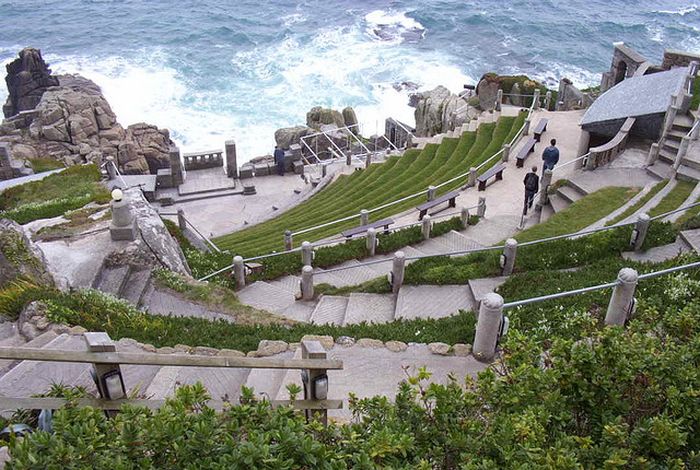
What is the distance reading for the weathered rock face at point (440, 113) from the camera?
3831cm

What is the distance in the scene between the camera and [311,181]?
105 ft

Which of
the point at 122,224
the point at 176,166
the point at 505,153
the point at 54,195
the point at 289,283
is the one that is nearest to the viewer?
the point at 122,224

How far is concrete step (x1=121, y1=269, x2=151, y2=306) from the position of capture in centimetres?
1309

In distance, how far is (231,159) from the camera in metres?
32.0

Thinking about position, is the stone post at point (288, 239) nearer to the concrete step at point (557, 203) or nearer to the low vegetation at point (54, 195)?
the low vegetation at point (54, 195)

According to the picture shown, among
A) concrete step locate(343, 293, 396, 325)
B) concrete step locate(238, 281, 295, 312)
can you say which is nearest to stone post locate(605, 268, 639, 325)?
concrete step locate(343, 293, 396, 325)

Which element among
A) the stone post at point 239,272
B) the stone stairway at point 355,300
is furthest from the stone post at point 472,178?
the stone post at point 239,272

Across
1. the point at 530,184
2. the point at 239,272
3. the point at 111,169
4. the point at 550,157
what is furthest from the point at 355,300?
the point at 111,169

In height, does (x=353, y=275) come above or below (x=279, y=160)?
above

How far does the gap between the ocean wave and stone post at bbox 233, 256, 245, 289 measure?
62.5 meters

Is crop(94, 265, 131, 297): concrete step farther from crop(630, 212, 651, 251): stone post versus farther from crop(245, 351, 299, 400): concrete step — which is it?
crop(630, 212, 651, 251): stone post

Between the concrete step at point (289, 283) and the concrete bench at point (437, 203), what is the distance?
6202mm

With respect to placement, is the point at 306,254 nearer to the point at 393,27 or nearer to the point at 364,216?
the point at 364,216

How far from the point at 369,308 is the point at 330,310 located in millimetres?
963
